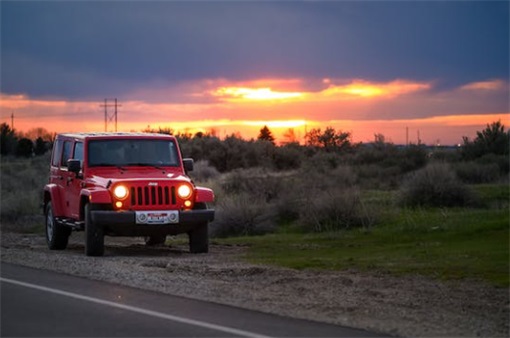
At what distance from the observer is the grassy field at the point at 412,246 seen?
Answer: 15.1m

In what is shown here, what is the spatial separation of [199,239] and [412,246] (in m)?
5.01

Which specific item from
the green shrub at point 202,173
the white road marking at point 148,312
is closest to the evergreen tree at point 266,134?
the green shrub at point 202,173

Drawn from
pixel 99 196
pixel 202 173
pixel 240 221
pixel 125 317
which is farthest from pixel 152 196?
pixel 202 173

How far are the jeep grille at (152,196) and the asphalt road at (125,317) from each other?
420 centimetres

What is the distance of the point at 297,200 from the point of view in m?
28.0

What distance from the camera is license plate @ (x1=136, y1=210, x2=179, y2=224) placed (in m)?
16.2

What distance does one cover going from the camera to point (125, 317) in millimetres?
9938

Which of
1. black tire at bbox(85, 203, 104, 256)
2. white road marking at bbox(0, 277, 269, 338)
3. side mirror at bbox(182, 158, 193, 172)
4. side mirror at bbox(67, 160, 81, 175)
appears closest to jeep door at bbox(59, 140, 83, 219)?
side mirror at bbox(67, 160, 81, 175)

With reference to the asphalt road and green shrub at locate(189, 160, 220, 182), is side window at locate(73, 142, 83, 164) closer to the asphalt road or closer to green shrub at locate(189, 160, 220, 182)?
the asphalt road

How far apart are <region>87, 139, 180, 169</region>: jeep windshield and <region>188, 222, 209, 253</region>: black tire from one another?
1626 mm

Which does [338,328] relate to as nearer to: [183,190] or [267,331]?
[267,331]

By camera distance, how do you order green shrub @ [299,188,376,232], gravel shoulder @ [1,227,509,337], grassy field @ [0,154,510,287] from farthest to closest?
green shrub @ [299,188,376,232], grassy field @ [0,154,510,287], gravel shoulder @ [1,227,509,337]

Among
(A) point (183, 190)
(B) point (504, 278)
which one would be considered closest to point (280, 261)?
(A) point (183, 190)

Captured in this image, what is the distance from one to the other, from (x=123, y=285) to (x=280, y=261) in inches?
191
